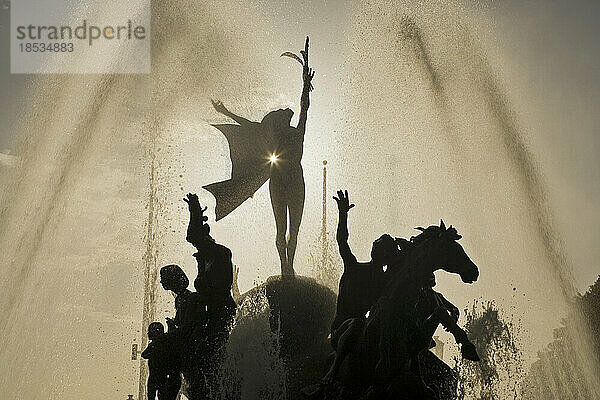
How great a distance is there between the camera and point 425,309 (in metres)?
11.5

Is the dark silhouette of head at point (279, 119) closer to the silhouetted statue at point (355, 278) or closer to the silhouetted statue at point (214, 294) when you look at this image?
the silhouetted statue at point (214, 294)

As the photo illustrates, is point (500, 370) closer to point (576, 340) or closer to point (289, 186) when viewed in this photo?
point (289, 186)

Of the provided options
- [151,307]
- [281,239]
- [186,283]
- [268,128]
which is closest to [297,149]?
[268,128]

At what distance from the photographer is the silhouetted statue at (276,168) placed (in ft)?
50.3

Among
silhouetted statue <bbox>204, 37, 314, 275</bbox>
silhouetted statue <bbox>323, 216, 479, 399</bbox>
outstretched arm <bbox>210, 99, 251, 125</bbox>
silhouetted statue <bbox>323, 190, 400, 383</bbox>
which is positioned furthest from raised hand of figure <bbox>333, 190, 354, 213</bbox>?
outstretched arm <bbox>210, 99, 251, 125</bbox>

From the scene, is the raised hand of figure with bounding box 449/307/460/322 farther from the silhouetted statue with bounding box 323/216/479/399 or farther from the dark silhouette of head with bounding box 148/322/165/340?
the dark silhouette of head with bounding box 148/322/165/340

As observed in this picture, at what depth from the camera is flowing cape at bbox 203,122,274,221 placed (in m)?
15.6

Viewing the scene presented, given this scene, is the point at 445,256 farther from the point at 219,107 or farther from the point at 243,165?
the point at 219,107

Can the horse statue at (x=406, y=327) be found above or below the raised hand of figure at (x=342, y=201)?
below

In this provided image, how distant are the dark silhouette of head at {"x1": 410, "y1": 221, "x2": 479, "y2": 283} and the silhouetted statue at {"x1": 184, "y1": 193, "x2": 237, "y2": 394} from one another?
3209 mm

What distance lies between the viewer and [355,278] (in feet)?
39.7

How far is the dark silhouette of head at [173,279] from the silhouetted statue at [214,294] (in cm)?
31

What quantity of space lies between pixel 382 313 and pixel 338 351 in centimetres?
83

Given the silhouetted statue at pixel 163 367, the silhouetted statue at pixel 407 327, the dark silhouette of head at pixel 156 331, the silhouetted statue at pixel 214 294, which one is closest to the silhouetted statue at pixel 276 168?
the silhouetted statue at pixel 214 294
